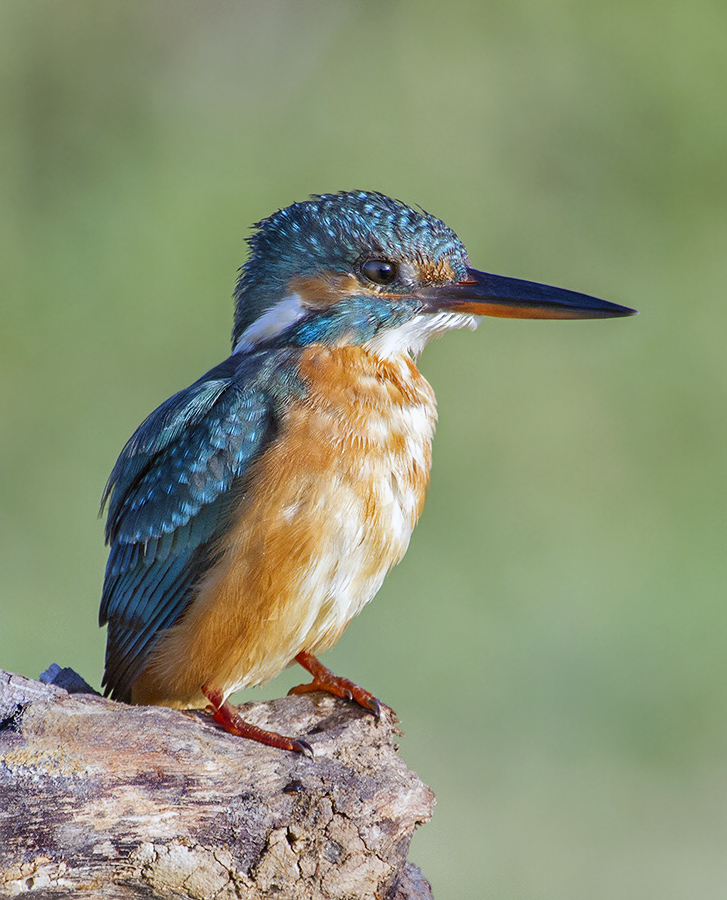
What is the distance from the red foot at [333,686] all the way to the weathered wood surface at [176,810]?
1.10 ft

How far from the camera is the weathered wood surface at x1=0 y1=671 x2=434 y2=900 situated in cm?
218

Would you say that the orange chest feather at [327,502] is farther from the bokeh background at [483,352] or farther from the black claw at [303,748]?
the bokeh background at [483,352]

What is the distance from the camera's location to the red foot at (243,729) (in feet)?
8.18

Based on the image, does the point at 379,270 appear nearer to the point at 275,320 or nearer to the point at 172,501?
the point at 275,320

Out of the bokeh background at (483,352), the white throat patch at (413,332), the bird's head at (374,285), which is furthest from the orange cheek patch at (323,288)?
the bokeh background at (483,352)

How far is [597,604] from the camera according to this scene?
544 cm

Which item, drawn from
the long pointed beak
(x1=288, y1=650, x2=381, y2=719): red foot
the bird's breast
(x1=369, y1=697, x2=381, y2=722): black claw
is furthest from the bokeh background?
the long pointed beak

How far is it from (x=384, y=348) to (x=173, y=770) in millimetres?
1146

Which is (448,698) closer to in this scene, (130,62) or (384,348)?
(384,348)

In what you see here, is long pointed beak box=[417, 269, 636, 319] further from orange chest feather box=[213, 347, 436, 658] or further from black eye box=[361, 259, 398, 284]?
orange chest feather box=[213, 347, 436, 658]

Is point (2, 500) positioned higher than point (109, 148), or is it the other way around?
point (109, 148)

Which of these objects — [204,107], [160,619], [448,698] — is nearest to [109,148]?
[204,107]

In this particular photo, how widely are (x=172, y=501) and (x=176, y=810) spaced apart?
0.76m

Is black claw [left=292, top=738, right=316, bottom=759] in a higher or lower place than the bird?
lower
